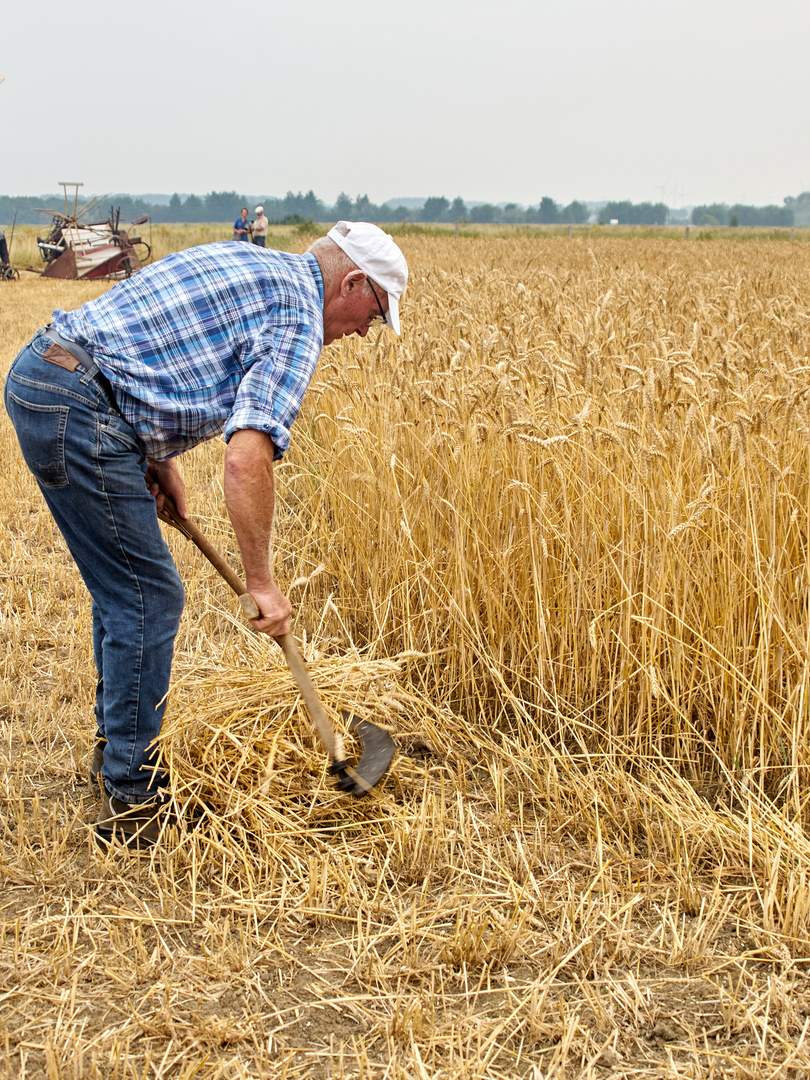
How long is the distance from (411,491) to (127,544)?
165 centimetres

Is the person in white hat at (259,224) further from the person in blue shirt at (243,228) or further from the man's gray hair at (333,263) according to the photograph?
the man's gray hair at (333,263)

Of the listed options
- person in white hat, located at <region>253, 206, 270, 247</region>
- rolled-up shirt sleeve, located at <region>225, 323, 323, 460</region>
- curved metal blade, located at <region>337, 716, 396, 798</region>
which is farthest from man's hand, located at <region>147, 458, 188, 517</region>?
person in white hat, located at <region>253, 206, 270, 247</region>

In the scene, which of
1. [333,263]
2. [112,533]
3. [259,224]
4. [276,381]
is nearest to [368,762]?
[112,533]

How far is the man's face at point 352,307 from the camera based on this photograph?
7.30 ft

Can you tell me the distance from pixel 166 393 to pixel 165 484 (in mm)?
485

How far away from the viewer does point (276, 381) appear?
1.98m

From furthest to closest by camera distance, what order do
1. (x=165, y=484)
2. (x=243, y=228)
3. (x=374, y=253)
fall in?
A: (x=243, y=228), (x=165, y=484), (x=374, y=253)

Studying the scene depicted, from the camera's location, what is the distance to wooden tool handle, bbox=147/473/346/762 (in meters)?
2.28

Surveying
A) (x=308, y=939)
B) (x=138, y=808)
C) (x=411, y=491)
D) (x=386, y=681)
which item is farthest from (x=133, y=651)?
(x=411, y=491)

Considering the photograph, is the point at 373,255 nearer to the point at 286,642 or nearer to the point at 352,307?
the point at 352,307

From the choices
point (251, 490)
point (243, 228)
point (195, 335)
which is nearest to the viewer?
point (251, 490)

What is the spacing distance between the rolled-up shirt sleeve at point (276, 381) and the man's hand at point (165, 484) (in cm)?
56

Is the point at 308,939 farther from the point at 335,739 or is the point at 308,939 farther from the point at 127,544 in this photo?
the point at 127,544

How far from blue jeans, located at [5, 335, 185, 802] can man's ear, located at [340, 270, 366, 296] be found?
0.65 metres
